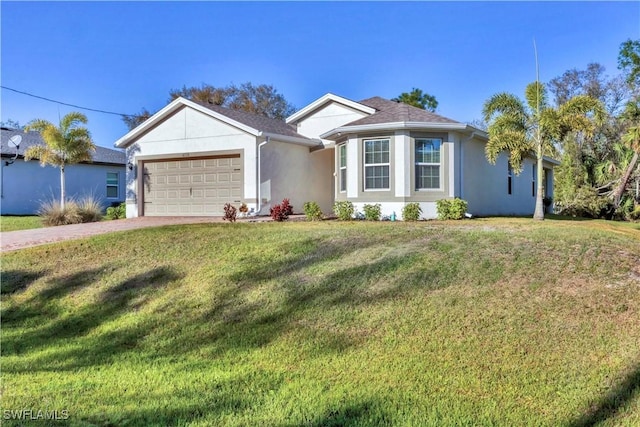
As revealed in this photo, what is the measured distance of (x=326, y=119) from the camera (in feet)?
61.3

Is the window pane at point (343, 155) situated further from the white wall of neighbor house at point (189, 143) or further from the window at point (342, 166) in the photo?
the white wall of neighbor house at point (189, 143)

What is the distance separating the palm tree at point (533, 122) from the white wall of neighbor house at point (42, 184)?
20127 millimetres

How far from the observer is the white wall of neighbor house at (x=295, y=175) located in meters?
16.3

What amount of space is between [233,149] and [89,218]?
6008 mm

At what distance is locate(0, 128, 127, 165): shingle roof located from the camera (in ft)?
74.8

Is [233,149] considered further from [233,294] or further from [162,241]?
[233,294]

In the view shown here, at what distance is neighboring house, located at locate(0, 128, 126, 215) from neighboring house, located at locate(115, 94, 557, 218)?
7.54 metres

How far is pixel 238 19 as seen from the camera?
17.4 m

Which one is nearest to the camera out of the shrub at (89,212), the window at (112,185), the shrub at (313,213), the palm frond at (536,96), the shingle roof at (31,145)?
the palm frond at (536,96)

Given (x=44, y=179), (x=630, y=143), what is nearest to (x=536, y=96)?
(x=630, y=143)

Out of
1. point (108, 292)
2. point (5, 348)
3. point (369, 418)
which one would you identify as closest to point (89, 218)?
point (108, 292)

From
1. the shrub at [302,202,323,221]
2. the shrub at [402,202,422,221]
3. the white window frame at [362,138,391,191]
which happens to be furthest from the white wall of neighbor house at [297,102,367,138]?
the shrub at [402,202,422,221]

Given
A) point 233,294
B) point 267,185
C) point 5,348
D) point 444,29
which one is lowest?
point 5,348

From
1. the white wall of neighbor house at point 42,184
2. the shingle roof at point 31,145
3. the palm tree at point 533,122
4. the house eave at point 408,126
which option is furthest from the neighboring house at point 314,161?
the shingle roof at point 31,145
